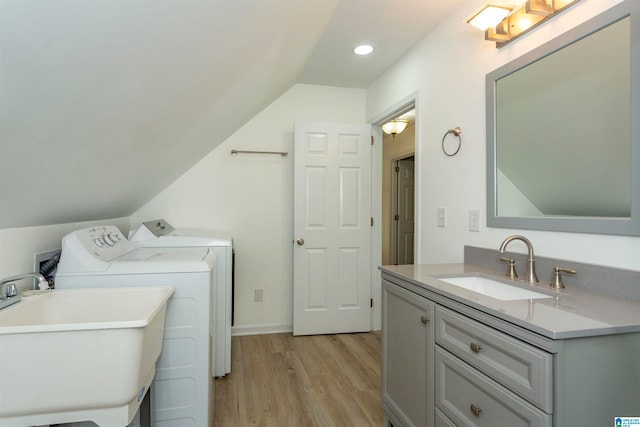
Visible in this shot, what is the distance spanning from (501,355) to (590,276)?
0.56 metres

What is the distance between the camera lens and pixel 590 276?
1295 millimetres

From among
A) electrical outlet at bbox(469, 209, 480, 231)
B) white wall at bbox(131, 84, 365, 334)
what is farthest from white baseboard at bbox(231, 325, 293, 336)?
electrical outlet at bbox(469, 209, 480, 231)

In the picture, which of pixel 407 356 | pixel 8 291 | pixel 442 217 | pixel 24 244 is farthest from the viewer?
pixel 442 217

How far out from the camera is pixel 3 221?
1.30 metres

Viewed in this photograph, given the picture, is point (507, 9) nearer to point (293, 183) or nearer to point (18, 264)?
point (293, 183)

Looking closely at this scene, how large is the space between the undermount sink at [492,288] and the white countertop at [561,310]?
34 mm

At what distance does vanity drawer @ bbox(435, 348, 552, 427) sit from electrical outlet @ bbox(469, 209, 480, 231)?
0.83 meters

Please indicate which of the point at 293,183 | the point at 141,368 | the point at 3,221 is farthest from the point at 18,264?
the point at 293,183

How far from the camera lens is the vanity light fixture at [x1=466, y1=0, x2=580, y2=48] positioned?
1461mm

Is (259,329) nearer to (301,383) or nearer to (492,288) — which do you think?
(301,383)

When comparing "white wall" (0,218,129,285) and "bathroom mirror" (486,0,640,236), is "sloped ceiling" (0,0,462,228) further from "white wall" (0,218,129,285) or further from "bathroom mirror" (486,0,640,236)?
"bathroom mirror" (486,0,640,236)

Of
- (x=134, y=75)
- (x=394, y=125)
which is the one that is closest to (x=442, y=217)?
(x=394, y=125)

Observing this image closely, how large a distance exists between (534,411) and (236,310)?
2742 millimetres

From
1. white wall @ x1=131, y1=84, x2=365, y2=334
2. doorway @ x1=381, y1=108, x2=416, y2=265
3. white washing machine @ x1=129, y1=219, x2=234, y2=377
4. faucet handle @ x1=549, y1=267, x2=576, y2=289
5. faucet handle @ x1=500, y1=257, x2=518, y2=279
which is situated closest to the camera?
faucet handle @ x1=549, y1=267, x2=576, y2=289
